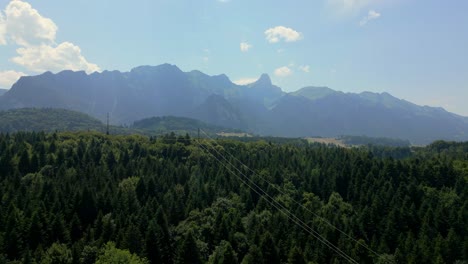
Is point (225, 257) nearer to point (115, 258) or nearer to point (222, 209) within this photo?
point (115, 258)

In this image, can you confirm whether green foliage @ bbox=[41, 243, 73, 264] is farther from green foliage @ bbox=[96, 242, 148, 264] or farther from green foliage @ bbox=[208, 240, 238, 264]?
green foliage @ bbox=[208, 240, 238, 264]

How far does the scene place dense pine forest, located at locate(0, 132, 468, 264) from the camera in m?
72.8

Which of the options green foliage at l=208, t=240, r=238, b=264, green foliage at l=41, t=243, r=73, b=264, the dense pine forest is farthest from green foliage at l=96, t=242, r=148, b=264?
green foliage at l=208, t=240, r=238, b=264

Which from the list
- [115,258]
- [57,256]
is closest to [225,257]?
[115,258]

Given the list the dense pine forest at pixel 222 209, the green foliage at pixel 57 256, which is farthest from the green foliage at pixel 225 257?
the green foliage at pixel 57 256

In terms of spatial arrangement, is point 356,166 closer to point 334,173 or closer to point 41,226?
point 334,173

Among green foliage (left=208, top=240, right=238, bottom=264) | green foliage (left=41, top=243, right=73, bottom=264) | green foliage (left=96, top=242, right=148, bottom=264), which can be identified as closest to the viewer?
green foliage (left=96, top=242, right=148, bottom=264)

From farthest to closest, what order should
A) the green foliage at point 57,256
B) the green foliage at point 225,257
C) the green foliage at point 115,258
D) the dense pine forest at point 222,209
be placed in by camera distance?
the dense pine forest at point 222,209 < the green foliage at point 225,257 < the green foliage at point 57,256 < the green foliage at point 115,258

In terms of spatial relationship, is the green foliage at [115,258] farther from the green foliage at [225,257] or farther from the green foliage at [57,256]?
the green foliage at [225,257]

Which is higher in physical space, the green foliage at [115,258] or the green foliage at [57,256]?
the green foliage at [115,258]

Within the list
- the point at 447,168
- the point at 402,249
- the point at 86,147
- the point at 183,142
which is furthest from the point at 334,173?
the point at 86,147

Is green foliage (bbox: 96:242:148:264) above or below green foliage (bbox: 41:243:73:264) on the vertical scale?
above

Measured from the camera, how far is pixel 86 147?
527 feet

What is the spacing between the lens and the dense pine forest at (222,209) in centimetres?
7281
